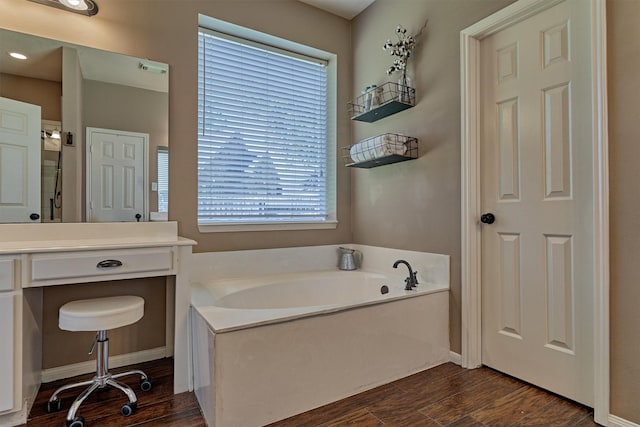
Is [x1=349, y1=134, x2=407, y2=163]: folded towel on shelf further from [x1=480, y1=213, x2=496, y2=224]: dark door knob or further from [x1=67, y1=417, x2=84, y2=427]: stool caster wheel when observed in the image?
[x1=67, y1=417, x2=84, y2=427]: stool caster wheel

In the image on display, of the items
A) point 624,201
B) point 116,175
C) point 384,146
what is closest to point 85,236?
point 116,175

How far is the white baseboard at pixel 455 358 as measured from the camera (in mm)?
2150

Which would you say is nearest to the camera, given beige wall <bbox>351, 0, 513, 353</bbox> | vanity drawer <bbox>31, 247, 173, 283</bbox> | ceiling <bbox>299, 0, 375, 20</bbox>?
vanity drawer <bbox>31, 247, 173, 283</bbox>

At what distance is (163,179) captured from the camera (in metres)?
2.28

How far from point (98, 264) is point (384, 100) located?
84.7 inches

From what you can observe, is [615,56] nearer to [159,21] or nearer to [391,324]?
[391,324]

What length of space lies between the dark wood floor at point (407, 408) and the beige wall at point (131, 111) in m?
1.13

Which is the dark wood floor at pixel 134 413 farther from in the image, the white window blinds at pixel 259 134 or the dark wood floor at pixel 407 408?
the white window blinds at pixel 259 134

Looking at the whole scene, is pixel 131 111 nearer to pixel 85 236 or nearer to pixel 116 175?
pixel 116 175

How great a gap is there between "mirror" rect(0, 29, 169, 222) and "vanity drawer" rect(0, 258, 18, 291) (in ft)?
1.63

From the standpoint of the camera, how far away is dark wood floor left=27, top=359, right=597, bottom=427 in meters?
1.58

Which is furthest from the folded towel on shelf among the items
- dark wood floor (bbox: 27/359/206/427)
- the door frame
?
dark wood floor (bbox: 27/359/206/427)

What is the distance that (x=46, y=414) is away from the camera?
5.46 feet

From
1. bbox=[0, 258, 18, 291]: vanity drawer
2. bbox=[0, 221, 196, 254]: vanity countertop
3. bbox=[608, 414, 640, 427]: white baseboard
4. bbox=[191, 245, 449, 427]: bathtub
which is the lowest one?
bbox=[608, 414, 640, 427]: white baseboard
